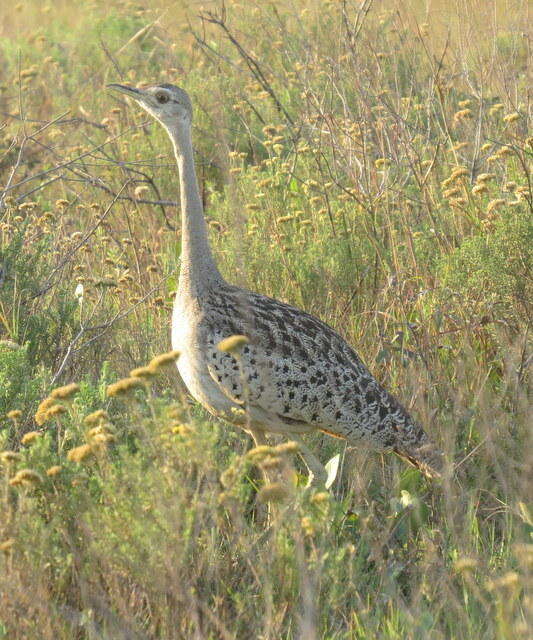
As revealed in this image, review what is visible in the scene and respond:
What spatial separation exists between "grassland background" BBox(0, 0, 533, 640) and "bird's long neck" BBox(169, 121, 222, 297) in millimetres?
91

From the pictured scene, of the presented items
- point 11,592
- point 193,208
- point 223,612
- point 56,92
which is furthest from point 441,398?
point 56,92

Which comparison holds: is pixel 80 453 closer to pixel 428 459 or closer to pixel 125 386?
pixel 125 386

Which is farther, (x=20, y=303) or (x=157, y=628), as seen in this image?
(x=20, y=303)

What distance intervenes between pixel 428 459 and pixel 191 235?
1.24m

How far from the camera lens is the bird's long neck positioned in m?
3.96

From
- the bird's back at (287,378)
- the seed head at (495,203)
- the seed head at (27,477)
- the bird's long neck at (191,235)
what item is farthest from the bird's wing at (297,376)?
the seed head at (27,477)

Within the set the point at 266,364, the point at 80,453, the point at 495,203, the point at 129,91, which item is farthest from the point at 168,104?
the point at 80,453

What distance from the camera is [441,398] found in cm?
422

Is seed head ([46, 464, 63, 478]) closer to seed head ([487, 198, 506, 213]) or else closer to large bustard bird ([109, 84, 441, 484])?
large bustard bird ([109, 84, 441, 484])

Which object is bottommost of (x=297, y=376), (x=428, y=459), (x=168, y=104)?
(x=428, y=459)

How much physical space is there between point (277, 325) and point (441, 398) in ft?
2.67

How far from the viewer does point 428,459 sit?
3.82 m

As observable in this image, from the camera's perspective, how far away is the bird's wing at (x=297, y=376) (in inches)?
149

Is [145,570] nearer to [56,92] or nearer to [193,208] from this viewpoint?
[193,208]
